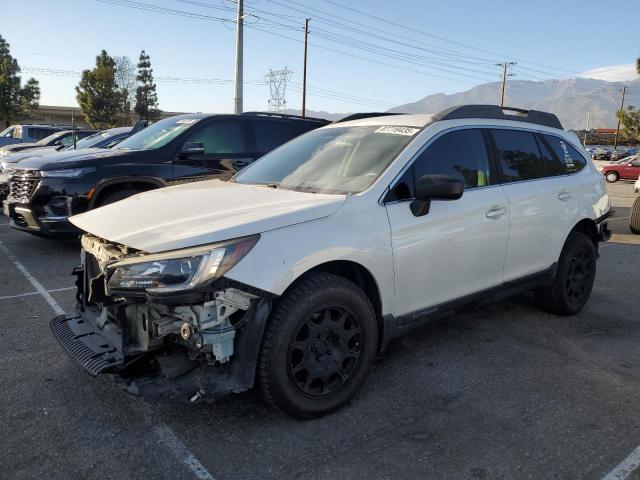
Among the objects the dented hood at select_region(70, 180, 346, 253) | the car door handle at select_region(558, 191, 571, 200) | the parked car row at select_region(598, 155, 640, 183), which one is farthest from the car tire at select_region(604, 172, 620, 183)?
the dented hood at select_region(70, 180, 346, 253)

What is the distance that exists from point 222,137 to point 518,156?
14.0ft

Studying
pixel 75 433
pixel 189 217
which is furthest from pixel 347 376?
pixel 75 433

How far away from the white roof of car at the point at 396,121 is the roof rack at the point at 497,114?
10 centimetres

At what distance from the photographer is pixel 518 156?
4.27 metres

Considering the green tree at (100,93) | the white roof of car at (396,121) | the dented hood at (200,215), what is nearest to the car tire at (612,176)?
the white roof of car at (396,121)

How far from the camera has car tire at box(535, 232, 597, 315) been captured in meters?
4.67

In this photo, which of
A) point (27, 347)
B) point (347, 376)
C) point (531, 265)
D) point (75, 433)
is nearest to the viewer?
point (75, 433)

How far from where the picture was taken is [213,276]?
8.09 ft

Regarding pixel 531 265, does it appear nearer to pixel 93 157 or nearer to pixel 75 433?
pixel 75 433

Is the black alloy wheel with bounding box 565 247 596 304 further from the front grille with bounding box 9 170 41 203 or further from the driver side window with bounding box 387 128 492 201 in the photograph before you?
the front grille with bounding box 9 170 41 203

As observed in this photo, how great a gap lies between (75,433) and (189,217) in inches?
Answer: 51.0

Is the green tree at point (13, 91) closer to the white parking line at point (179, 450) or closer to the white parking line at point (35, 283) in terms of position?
the white parking line at point (35, 283)

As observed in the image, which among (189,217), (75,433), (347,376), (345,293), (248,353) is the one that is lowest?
(75,433)

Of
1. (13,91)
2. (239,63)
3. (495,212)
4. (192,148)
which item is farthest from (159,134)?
(13,91)
